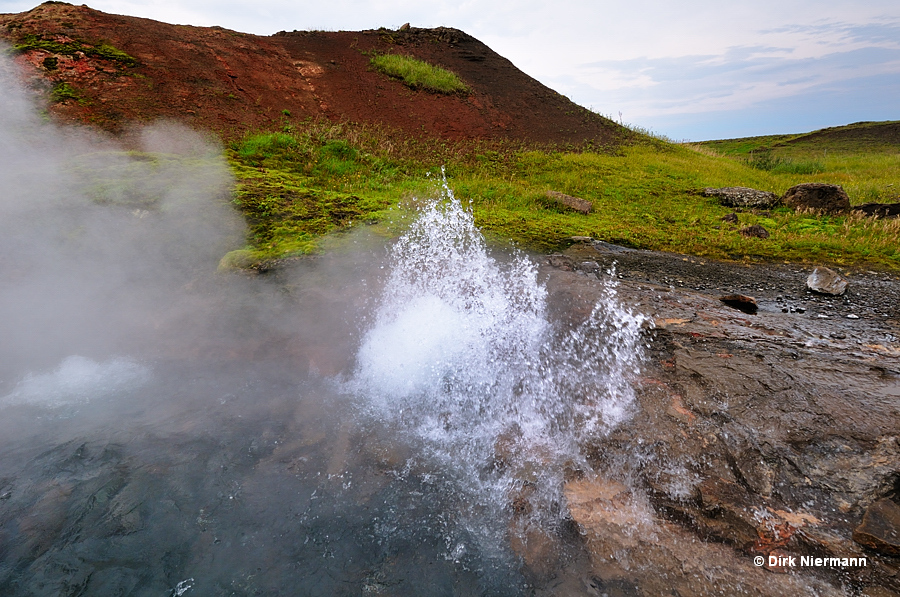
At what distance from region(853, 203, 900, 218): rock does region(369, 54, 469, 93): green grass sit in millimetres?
17813

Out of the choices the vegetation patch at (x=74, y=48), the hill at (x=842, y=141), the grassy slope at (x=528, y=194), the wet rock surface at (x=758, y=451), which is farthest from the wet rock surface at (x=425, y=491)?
the hill at (x=842, y=141)

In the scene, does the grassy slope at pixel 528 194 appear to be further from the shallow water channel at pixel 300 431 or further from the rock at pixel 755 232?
the shallow water channel at pixel 300 431

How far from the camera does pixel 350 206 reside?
26.4 ft

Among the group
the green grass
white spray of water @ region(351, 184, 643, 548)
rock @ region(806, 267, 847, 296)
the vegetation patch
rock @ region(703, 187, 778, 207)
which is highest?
the green grass

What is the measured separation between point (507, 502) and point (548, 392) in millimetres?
1268

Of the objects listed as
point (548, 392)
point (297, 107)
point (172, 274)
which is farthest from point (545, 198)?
point (297, 107)

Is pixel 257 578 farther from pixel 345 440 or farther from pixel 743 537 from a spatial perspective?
pixel 743 537

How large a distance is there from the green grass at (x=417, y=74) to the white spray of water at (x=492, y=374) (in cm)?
1844

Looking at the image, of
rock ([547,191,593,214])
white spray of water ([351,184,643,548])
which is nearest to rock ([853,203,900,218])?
rock ([547,191,593,214])

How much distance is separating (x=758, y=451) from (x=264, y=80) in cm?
1933

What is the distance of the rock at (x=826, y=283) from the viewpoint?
580 cm

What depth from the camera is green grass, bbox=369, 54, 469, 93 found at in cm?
2108

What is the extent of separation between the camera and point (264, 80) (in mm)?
16312

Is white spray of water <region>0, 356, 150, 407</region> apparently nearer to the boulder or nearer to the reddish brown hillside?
the reddish brown hillside
